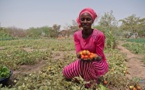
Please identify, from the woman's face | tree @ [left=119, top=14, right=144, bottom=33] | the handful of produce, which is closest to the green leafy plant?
the handful of produce

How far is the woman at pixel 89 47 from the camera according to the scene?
2.88m

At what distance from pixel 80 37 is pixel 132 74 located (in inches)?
90.9

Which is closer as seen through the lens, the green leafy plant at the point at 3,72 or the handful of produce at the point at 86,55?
the handful of produce at the point at 86,55

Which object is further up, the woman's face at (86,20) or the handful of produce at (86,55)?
the woman's face at (86,20)

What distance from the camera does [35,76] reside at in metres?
3.46

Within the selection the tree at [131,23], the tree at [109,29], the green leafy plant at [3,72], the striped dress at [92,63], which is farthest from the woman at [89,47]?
the tree at [131,23]

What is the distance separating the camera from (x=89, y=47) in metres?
3.04

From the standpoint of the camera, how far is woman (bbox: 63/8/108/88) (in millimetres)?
2885

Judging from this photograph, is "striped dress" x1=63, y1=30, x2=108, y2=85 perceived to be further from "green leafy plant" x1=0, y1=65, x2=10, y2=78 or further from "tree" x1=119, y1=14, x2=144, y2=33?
"tree" x1=119, y1=14, x2=144, y2=33

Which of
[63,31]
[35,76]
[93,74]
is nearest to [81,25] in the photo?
[93,74]

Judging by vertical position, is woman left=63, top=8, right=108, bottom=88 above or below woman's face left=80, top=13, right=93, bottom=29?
below

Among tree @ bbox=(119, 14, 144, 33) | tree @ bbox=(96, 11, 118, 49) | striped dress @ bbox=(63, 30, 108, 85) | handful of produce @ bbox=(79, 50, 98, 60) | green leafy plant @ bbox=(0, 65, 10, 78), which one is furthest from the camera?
tree @ bbox=(119, 14, 144, 33)

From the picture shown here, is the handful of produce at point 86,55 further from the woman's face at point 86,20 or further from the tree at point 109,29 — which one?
the tree at point 109,29

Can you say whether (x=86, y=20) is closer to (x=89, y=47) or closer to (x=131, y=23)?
(x=89, y=47)
